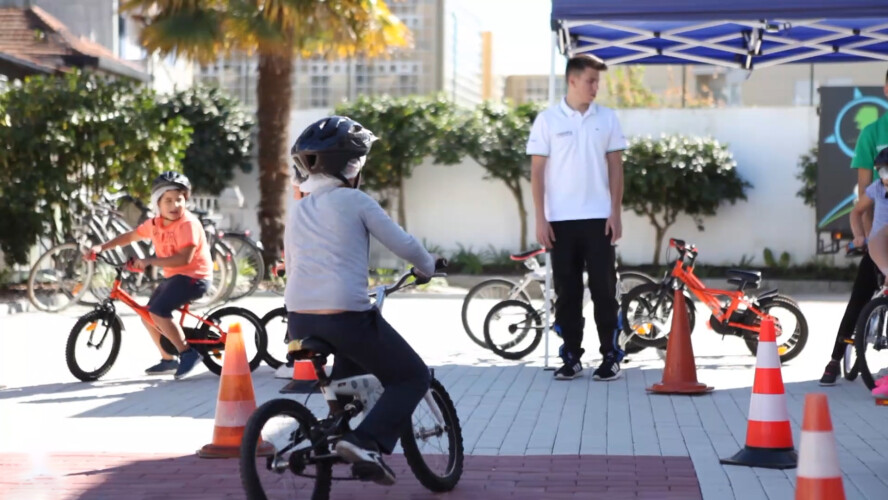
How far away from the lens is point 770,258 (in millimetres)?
23359

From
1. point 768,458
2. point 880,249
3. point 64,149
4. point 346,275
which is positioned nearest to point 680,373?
point 880,249

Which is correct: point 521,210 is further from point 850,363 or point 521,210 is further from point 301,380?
point 301,380

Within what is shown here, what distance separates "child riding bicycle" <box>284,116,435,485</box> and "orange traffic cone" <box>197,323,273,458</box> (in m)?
1.12

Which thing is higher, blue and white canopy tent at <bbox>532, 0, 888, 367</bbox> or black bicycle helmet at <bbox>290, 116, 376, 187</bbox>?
blue and white canopy tent at <bbox>532, 0, 888, 367</bbox>

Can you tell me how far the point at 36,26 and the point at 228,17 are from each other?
11.4 metres

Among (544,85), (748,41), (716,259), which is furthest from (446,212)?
(544,85)

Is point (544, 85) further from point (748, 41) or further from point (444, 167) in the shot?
point (748, 41)

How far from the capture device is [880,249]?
884 cm

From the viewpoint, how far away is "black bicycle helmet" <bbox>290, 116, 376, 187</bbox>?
5.55 metres

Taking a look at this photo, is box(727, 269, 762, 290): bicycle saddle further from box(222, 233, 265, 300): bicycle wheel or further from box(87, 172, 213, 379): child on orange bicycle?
box(222, 233, 265, 300): bicycle wheel

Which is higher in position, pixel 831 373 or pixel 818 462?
pixel 818 462

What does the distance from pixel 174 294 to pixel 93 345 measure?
0.82 meters

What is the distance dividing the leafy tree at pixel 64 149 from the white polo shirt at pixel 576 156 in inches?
379

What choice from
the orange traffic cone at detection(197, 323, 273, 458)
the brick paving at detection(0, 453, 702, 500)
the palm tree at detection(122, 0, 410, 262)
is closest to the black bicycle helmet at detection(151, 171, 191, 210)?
the brick paving at detection(0, 453, 702, 500)
